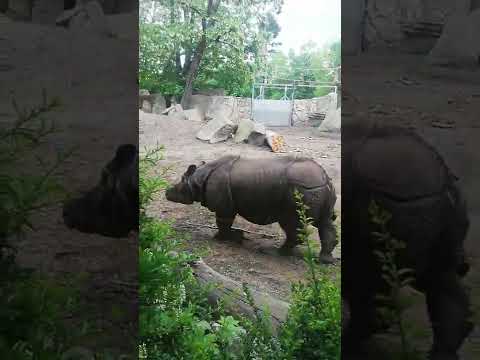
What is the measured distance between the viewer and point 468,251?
228cm

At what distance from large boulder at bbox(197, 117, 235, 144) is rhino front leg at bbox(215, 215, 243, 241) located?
0.39m

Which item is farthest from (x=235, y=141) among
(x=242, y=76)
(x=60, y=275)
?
(x=60, y=275)

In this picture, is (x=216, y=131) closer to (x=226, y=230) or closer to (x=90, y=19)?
(x=226, y=230)

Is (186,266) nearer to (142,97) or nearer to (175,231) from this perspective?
(175,231)

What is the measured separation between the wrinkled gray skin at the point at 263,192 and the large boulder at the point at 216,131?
0.10 meters

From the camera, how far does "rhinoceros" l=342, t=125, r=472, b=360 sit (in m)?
2.27

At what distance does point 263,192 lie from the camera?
2.73 m

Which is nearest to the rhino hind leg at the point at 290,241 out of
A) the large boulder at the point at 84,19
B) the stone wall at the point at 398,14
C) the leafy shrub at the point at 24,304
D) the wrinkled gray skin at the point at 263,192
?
the wrinkled gray skin at the point at 263,192

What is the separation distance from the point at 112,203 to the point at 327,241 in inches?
40.3

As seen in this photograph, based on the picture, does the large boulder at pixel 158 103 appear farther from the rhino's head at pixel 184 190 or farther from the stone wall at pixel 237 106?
the rhino's head at pixel 184 190

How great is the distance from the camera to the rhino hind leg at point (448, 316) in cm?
228

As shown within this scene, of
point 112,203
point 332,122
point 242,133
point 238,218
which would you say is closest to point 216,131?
point 242,133

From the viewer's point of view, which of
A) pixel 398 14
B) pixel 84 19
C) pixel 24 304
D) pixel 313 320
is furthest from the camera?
pixel 313 320

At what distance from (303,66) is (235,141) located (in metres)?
0.50
